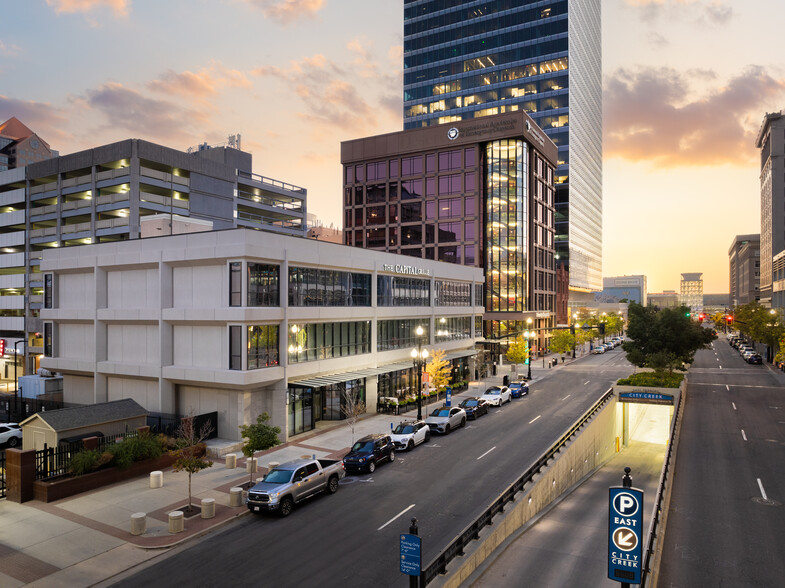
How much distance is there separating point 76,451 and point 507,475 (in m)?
20.7

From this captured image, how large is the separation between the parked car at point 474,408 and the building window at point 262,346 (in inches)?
606

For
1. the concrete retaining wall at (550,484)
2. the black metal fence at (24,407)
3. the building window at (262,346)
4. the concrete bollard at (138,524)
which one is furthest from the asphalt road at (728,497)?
the black metal fence at (24,407)

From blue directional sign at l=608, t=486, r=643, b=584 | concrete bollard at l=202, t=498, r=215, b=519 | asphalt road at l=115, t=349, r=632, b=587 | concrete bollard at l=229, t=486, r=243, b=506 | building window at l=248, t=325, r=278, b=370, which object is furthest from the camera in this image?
building window at l=248, t=325, r=278, b=370

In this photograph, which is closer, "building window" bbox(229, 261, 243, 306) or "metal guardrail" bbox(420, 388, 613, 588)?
"metal guardrail" bbox(420, 388, 613, 588)

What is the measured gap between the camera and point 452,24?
393 feet

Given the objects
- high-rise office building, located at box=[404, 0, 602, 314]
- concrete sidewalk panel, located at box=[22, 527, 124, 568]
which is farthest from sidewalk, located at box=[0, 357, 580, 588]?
high-rise office building, located at box=[404, 0, 602, 314]

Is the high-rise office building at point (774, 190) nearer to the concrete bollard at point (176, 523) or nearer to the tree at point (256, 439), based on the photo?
the tree at point (256, 439)

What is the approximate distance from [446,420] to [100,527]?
21.4 meters

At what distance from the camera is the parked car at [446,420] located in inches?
1363

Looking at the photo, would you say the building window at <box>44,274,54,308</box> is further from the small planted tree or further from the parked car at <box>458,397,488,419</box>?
the parked car at <box>458,397,488,419</box>

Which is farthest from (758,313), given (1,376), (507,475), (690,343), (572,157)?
(1,376)

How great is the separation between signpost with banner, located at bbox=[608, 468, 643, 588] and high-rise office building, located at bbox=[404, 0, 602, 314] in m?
116

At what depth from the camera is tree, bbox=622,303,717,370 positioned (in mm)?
50562

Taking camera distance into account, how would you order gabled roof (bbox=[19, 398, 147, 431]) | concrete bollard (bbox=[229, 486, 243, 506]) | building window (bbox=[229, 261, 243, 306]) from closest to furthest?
concrete bollard (bbox=[229, 486, 243, 506]), gabled roof (bbox=[19, 398, 147, 431]), building window (bbox=[229, 261, 243, 306])
